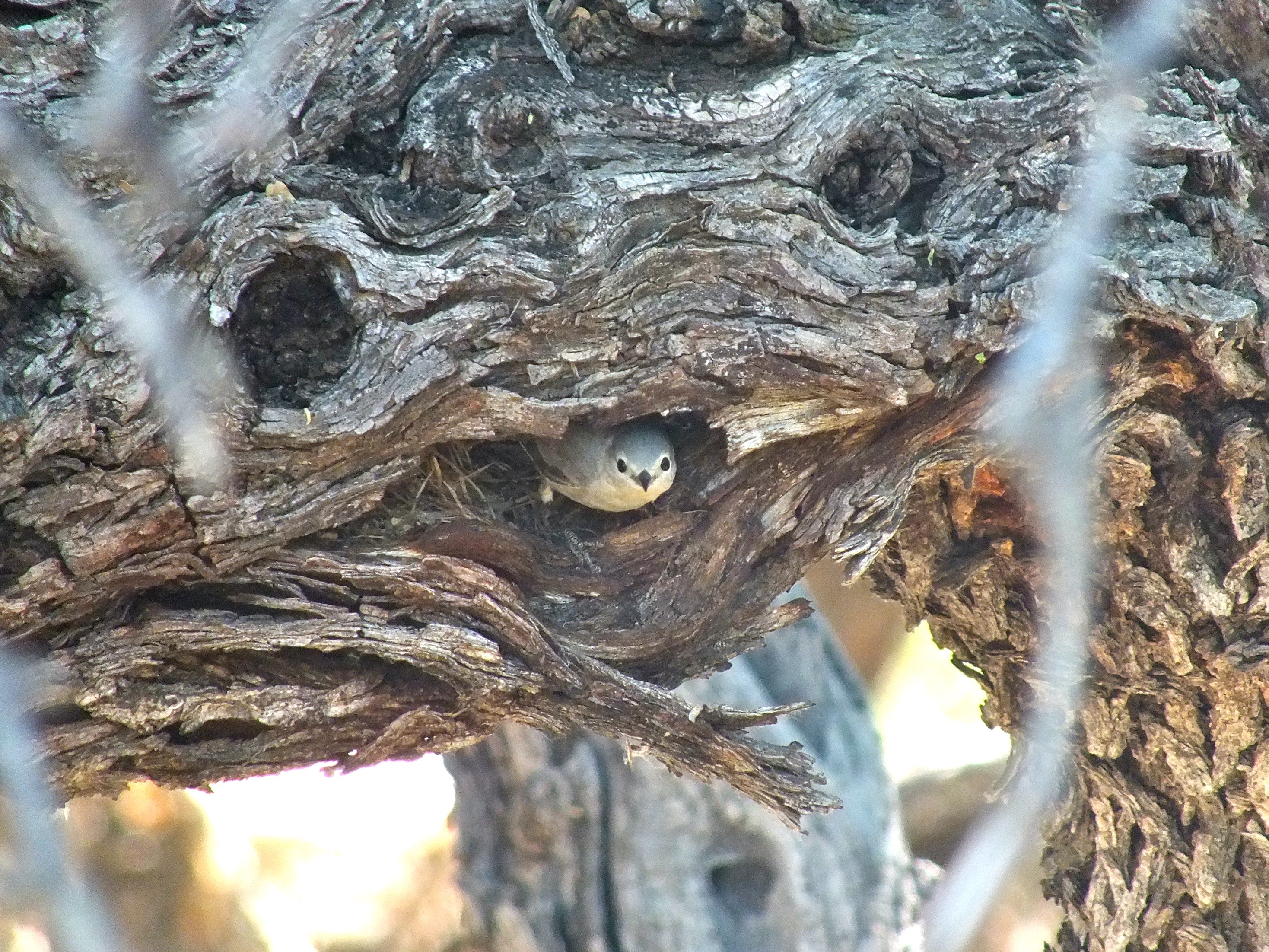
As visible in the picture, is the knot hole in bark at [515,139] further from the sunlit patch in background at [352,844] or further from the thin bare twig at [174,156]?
the sunlit patch in background at [352,844]

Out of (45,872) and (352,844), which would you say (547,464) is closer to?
(45,872)

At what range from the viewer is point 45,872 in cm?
98

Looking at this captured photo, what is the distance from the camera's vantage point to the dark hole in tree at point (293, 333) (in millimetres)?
2775

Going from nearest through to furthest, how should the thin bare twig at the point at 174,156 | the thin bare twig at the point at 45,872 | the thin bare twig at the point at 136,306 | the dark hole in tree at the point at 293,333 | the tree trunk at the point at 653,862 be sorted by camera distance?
the thin bare twig at the point at 45,872 → the thin bare twig at the point at 136,306 → the thin bare twig at the point at 174,156 → the dark hole in tree at the point at 293,333 → the tree trunk at the point at 653,862

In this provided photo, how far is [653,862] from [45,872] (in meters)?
4.17

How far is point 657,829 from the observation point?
4969 mm

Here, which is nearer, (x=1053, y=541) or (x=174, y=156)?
(x=1053, y=541)

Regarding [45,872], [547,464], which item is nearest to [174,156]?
[547,464]

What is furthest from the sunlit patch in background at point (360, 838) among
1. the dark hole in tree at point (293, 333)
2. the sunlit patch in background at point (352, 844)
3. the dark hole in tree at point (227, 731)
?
the dark hole in tree at point (293, 333)

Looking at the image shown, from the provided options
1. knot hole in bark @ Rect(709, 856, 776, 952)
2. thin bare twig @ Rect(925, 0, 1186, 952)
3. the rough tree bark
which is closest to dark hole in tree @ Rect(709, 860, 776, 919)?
knot hole in bark @ Rect(709, 856, 776, 952)

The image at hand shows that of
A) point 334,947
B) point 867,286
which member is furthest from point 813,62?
point 334,947

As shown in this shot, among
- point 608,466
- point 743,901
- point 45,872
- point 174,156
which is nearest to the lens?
point 45,872

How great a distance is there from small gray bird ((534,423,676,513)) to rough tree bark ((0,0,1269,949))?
0.25ft

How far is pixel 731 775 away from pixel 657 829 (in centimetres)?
189
